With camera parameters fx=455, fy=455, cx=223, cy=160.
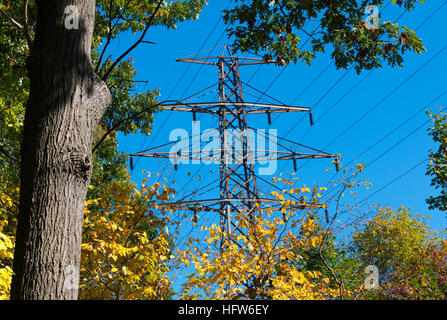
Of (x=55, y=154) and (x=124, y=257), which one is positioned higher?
(x=55, y=154)

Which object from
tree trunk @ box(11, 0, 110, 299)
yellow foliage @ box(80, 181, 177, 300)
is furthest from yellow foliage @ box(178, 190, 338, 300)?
tree trunk @ box(11, 0, 110, 299)

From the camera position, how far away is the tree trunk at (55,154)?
2.80 metres

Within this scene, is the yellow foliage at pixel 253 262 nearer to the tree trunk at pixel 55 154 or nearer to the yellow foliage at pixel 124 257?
the yellow foliage at pixel 124 257

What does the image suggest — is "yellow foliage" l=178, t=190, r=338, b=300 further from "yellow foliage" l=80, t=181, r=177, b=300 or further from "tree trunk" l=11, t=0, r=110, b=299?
"tree trunk" l=11, t=0, r=110, b=299

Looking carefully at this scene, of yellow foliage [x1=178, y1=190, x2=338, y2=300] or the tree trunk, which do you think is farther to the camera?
yellow foliage [x1=178, y1=190, x2=338, y2=300]

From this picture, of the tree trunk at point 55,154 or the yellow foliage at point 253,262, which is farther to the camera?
the yellow foliage at point 253,262

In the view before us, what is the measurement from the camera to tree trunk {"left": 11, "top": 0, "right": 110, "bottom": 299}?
2.80 m

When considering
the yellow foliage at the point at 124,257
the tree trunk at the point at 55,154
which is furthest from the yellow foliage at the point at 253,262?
the tree trunk at the point at 55,154

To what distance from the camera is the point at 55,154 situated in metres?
3.00

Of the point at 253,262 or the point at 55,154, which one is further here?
the point at 253,262

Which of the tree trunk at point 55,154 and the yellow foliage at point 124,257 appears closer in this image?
the tree trunk at point 55,154

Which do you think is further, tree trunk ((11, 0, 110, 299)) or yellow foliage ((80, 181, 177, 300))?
yellow foliage ((80, 181, 177, 300))

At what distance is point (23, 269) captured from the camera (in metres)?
2.80
